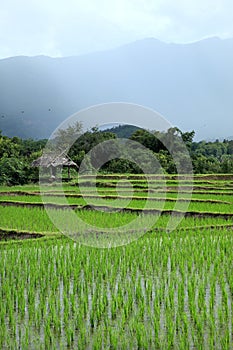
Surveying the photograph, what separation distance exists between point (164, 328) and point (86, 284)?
143 centimetres

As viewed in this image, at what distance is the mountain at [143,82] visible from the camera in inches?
4160

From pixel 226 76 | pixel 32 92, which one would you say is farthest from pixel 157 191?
pixel 226 76

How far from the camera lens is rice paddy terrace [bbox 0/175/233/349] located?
11.7 feet

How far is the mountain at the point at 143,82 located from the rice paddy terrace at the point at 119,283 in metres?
89.4

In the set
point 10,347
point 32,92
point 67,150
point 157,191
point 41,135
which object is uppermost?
point 32,92

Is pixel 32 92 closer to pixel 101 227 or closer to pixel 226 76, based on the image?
pixel 226 76

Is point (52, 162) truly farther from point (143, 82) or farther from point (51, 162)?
point (143, 82)

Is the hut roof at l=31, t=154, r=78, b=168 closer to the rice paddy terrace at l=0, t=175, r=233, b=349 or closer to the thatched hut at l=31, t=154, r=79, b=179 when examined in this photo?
the thatched hut at l=31, t=154, r=79, b=179

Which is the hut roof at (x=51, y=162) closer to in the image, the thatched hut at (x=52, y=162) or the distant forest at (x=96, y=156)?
the thatched hut at (x=52, y=162)

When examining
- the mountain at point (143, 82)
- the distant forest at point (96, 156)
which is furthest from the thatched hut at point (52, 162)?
the mountain at point (143, 82)

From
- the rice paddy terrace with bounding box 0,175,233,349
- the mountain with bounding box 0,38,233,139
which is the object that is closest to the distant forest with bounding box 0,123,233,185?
the rice paddy terrace with bounding box 0,175,233,349

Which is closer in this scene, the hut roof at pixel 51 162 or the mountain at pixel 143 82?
the hut roof at pixel 51 162

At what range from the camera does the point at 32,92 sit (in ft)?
331

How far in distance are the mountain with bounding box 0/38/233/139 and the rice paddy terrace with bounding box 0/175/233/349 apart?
89.4m
